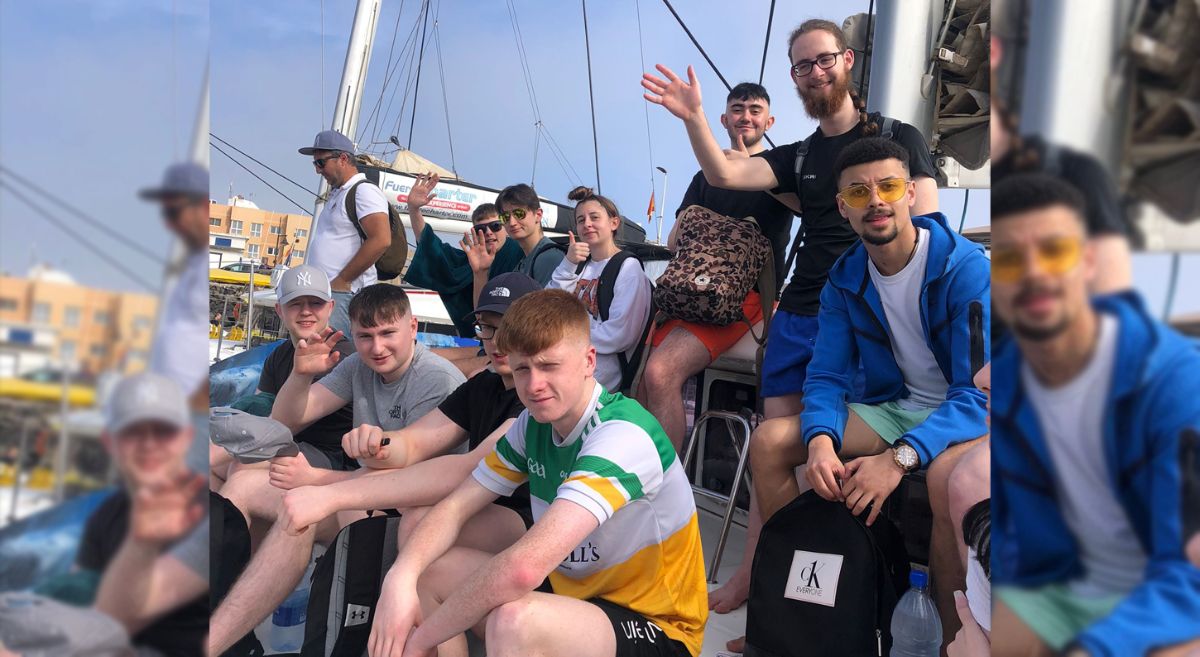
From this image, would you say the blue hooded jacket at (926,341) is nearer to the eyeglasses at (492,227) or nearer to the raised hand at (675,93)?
the raised hand at (675,93)

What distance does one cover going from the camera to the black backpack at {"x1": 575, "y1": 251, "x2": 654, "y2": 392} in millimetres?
3512

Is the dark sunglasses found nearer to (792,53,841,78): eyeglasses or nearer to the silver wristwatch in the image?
(792,53,841,78): eyeglasses

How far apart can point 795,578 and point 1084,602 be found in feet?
5.93

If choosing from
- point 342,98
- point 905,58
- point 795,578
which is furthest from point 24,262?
point 342,98

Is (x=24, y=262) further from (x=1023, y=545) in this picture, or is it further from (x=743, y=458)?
(x=743, y=458)

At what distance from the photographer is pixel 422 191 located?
198 inches

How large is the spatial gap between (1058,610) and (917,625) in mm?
1856

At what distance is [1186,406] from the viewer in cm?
34

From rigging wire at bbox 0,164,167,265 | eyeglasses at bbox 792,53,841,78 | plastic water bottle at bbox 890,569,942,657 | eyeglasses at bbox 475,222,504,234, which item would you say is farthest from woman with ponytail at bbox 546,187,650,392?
rigging wire at bbox 0,164,167,265

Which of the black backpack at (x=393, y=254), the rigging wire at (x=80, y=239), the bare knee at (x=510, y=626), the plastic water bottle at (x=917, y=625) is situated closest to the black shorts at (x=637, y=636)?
the bare knee at (x=510, y=626)

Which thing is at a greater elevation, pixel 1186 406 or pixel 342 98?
pixel 342 98

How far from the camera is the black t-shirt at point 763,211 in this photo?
3.22m

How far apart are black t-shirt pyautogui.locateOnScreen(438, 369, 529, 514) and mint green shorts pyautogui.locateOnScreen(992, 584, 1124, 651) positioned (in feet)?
7.49

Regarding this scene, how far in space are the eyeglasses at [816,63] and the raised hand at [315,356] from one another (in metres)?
1.95
